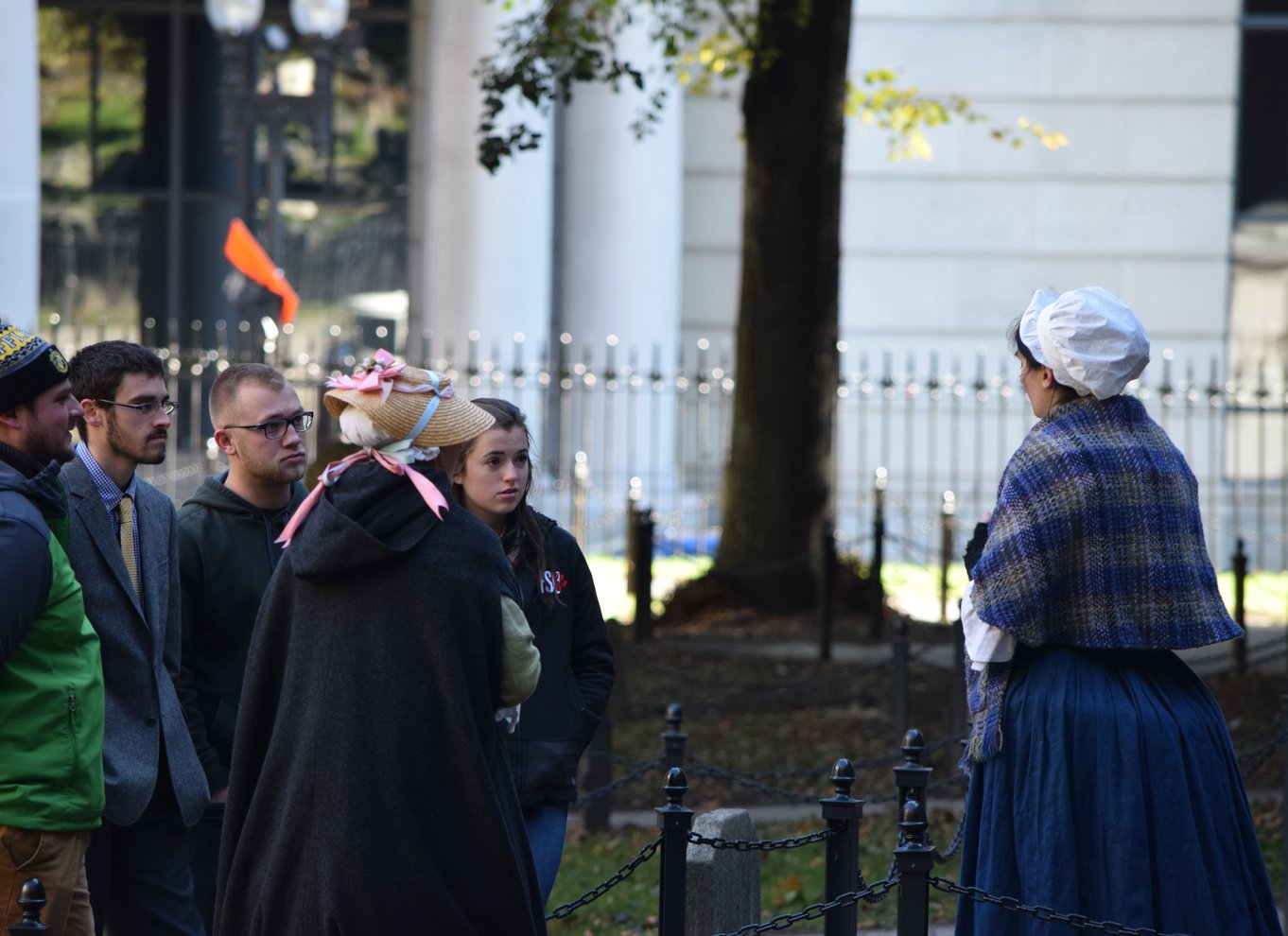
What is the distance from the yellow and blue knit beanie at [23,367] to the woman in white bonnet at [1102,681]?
2.24m

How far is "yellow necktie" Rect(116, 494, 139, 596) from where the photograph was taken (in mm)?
4656

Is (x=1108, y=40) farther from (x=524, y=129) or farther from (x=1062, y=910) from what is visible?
(x=1062, y=910)

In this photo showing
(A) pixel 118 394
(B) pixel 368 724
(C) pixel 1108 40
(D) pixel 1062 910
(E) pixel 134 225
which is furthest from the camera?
(E) pixel 134 225

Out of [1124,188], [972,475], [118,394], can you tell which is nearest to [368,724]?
[118,394]

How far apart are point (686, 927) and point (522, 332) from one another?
567 inches

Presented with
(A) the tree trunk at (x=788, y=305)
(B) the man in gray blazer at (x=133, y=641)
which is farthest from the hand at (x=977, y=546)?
(A) the tree trunk at (x=788, y=305)

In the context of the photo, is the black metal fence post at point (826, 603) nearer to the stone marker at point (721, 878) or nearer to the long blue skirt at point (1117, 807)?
the stone marker at point (721, 878)

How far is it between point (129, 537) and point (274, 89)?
10.5 metres

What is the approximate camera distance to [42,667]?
4.02m

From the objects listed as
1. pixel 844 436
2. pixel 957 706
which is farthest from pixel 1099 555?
pixel 844 436

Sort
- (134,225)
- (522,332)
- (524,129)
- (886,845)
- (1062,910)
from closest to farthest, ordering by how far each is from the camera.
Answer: (1062,910), (886,845), (524,129), (522,332), (134,225)

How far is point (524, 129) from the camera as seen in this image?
11.9 meters

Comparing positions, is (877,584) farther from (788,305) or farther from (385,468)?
(385,468)

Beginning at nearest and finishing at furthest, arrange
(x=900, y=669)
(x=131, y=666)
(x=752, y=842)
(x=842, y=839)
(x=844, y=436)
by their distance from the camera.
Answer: (x=131, y=666) → (x=842, y=839) → (x=752, y=842) → (x=900, y=669) → (x=844, y=436)
